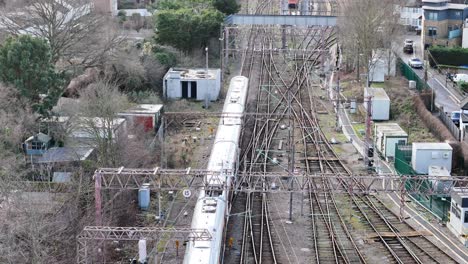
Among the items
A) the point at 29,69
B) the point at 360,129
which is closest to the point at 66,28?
the point at 29,69

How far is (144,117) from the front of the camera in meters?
26.8

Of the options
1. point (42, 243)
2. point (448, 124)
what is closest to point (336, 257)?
point (42, 243)

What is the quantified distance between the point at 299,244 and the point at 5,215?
684 centimetres

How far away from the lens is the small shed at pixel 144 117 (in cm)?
2649

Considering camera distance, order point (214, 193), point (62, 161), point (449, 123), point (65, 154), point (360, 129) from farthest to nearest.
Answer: point (360, 129) < point (449, 123) < point (65, 154) < point (62, 161) < point (214, 193)

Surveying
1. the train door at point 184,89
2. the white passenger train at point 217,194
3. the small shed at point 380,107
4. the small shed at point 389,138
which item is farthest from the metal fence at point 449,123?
the train door at point 184,89

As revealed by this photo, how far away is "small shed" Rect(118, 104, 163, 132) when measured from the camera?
26.5 meters

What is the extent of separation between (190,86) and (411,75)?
375 inches

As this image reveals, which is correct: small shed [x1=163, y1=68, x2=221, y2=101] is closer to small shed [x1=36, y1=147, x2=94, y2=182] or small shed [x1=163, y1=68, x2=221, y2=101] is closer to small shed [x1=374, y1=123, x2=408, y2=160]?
small shed [x1=374, y1=123, x2=408, y2=160]

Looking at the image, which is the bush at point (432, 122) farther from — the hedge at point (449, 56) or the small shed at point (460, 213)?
the hedge at point (449, 56)

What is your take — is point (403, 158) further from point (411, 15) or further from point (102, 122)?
point (411, 15)

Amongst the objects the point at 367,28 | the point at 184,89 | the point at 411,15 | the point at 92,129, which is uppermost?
the point at 411,15

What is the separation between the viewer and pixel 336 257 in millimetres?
18812

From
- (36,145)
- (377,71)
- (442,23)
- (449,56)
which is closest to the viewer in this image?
(36,145)
